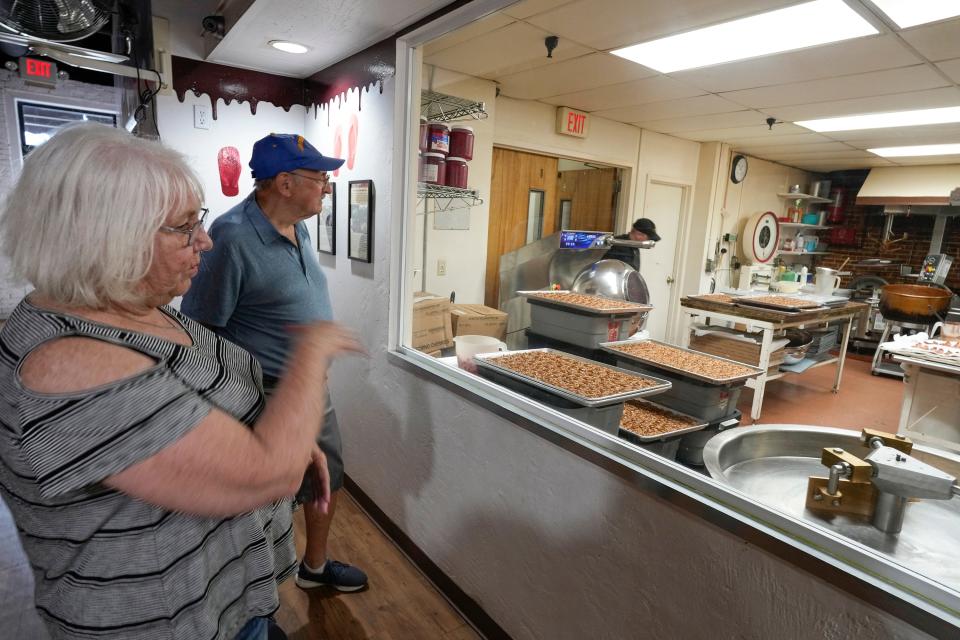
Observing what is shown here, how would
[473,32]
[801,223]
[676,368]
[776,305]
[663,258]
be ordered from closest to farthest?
[676,368]
[473,32]
[776,305]
[801,223]
[663,258]

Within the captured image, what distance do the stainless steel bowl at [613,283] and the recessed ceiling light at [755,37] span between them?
121 centimetres

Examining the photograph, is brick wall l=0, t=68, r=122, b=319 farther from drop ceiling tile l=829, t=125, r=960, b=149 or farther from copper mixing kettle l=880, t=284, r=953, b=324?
drop ceiling tile l=829, t=125, r=960, b=149

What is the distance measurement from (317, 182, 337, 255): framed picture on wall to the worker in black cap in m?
1.86

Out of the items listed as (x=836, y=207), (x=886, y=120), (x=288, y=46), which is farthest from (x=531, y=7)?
(x=836, y=207)

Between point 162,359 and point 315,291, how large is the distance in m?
1.16

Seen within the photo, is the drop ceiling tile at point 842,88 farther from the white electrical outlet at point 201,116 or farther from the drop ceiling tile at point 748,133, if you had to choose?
the white electrical outlet at point 201,116

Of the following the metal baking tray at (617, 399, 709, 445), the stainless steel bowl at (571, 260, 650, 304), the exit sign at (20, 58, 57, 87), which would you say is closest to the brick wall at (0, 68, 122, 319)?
the exit sign at (20, 58, 57, 87)

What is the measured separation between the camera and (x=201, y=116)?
2.81 m

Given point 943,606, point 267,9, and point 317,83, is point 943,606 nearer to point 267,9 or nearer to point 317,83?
point 267,9

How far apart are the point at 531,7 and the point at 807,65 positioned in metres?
1.70

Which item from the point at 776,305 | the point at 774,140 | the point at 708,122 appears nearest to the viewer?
the point at 776,305

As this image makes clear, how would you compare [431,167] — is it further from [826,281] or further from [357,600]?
[826,281]

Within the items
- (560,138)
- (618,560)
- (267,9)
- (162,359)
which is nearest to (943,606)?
(618,560)

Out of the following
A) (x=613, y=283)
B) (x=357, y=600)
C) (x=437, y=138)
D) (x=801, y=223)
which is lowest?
(x=357, y=600)
